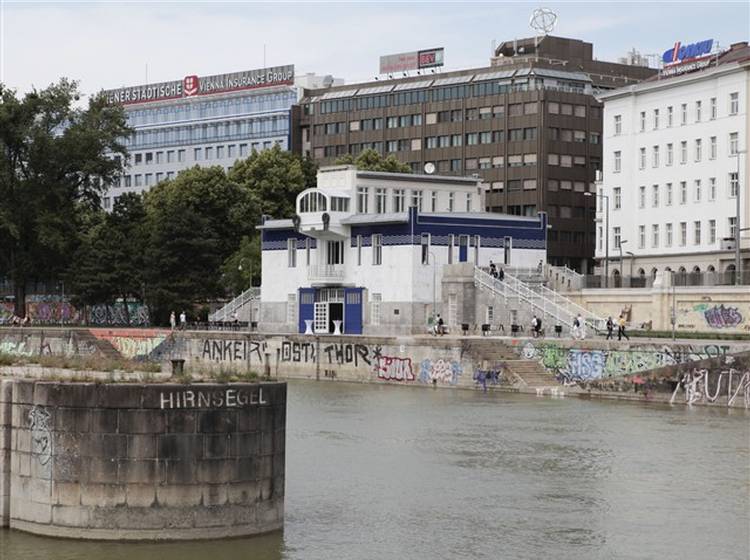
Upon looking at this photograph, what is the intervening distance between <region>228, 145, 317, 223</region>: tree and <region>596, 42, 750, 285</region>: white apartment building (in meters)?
29.8

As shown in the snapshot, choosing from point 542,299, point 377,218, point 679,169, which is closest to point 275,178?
point 377,218

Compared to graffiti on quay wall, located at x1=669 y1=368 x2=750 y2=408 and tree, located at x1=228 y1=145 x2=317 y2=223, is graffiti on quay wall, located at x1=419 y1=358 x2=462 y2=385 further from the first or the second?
tree, located at x1=228 y1=145 x2=317 y2=223

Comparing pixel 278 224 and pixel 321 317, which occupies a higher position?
pixel 278 224

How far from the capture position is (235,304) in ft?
407

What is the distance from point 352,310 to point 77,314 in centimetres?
4799

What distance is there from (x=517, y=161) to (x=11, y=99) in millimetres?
53617

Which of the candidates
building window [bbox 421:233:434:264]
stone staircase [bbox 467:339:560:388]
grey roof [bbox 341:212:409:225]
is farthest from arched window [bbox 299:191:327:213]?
stone staircase [bbox 467:339:560:388]

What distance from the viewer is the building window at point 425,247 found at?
4205 inches

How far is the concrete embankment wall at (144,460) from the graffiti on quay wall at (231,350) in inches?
2693

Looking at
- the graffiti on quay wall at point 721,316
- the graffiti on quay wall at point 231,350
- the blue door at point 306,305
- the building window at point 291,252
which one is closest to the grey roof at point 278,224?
the building window at point 291,252

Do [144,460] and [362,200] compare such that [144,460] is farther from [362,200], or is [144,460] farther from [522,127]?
[522,127]

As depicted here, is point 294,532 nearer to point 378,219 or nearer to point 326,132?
point 378,219

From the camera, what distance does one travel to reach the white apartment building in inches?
4466

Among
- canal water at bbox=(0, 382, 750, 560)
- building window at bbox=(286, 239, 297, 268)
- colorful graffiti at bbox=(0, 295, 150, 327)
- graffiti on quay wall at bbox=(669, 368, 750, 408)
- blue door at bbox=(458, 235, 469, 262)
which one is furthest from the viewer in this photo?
colorful graffiti at bbox=(0, 295, 150, 327)
